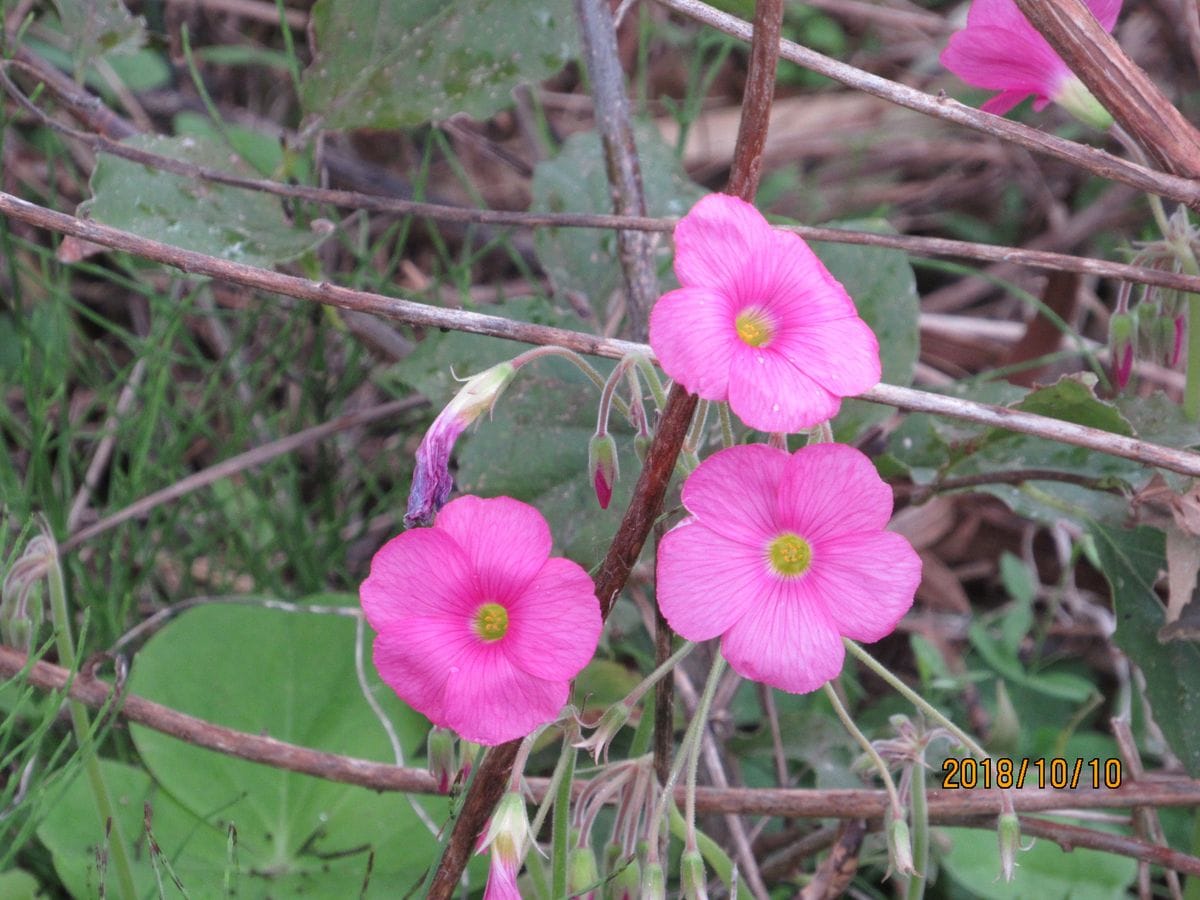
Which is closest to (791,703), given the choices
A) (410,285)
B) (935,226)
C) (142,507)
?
(142,507)

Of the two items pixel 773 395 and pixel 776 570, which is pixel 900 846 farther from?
pixel 773 395

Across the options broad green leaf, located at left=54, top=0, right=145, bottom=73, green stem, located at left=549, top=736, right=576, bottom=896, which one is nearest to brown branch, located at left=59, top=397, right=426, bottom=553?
broad green leaf, located at left=54, top=0, right=145, bottom=73

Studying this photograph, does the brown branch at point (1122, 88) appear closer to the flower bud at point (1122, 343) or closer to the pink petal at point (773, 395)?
the flower bud at point (1122, 343)

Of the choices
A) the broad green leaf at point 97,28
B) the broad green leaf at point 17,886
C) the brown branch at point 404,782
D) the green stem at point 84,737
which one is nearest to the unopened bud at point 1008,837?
the brown branch at point 404,782

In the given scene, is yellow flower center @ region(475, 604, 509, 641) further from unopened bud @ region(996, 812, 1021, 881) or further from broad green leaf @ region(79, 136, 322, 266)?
broad green leaf @ region(79, 136, 322, 266)

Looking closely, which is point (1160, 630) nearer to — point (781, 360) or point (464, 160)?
point (781, 360)

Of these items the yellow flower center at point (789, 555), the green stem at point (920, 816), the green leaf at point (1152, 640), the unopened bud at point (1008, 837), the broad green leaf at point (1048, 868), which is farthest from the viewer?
the broad green leaf at point (1048, 868)
